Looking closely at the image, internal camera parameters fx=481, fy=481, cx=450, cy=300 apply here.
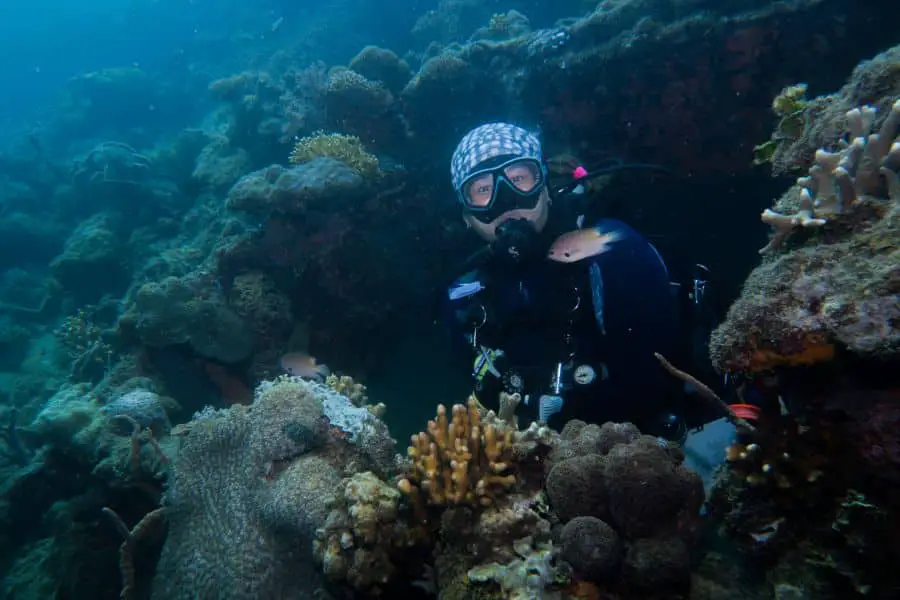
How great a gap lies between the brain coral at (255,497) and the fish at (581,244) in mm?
2295

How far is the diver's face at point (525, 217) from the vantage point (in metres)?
4.34

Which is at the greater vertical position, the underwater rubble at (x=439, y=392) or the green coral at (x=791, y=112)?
the green coral at (x=791, y=112)

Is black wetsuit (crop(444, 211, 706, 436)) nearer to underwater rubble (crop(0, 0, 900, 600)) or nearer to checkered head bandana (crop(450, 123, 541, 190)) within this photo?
underwater rubble (crop(0, 0, 900, 600))

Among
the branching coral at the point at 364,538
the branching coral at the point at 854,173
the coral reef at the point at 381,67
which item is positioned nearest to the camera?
the branching coral at the point at 854,173

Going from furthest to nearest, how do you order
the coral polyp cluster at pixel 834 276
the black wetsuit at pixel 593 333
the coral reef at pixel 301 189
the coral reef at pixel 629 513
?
the coral reef at pixel 301 189 → the black wetsuit at pixel 593 333 → the coral reef at pixel 629 513 → the coral polyp cluster at pixel 834 276

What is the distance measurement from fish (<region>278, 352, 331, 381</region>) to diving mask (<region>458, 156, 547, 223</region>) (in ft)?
11.2

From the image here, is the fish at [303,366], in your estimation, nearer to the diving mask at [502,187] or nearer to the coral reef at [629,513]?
the diving mask at [502,187]

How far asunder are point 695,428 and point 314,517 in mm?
3089

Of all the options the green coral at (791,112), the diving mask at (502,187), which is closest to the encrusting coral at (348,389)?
the diving mask at (502,187)

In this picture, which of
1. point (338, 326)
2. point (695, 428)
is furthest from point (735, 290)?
point (338, 326)

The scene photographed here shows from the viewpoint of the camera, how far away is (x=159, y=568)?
3.56 meters

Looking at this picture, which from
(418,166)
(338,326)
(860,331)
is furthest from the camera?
(418,166)

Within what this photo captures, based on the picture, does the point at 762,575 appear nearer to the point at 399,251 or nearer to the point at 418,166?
the point at 399,251

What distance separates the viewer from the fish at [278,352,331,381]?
658 cm
